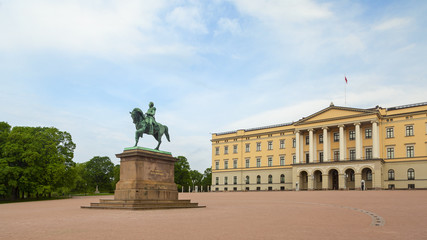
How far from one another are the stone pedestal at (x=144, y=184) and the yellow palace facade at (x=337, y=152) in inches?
2009

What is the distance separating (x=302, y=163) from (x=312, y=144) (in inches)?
169

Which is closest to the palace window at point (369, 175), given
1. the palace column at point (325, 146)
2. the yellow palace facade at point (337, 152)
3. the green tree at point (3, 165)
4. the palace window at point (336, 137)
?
the yellow palace facade at point (337, 152)

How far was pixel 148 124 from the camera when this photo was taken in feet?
86.1

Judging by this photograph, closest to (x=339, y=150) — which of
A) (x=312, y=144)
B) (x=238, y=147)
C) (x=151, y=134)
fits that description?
(x=312, y=144)

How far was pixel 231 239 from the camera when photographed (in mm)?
9828

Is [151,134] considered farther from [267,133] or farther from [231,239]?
[267,133]

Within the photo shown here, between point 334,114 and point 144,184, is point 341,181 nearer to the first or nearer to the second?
point 334,114

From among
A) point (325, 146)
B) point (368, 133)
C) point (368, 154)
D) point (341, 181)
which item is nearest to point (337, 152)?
point (325, 146)

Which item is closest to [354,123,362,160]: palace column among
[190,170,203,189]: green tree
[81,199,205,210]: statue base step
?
[81,199,205,210]: statue base step

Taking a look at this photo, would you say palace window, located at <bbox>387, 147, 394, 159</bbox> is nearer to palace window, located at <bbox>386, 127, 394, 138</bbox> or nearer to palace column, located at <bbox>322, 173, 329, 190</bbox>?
palace window, located at <bbox>386, 127, 394, 138</bbox>

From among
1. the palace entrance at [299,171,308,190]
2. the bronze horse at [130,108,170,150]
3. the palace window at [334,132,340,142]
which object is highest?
the palace window at [334,132,340,142]

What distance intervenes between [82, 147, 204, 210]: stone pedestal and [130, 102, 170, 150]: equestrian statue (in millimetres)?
1682

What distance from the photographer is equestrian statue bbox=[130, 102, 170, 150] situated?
84.6ft

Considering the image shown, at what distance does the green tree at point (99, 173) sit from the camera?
4264 inches
